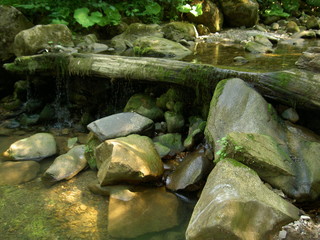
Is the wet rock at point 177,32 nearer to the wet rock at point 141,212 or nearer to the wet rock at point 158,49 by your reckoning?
the wet rock at point 158,49

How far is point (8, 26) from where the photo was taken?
323 inches

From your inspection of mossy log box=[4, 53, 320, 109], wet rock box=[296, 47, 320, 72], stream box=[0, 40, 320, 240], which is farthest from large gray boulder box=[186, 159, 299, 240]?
wet rock box=[296, 47, 320, 72]

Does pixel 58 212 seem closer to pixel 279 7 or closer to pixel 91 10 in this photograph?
pixel 91 10

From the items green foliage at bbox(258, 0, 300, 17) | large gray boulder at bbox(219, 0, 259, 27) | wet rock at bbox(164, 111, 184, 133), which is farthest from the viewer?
green foliage at bbox(258, 0, 300, 17)

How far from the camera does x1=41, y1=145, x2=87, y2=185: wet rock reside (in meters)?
4.04

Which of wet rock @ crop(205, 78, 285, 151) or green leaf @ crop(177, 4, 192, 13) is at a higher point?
green leaf @ crop(177, 4, 192, 13)

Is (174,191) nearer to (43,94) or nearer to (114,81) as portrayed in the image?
(114,81)

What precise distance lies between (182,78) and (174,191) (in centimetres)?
188

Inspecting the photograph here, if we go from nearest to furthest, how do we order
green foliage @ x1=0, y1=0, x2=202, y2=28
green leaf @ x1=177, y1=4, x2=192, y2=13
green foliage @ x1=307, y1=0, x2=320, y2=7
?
green foliage @ x1=0, y1=0, x2=202, y2=28 < green leaf @ x1=177, y1=4, x2=192, y2=13 < green foliage @ x1=307, y1=0, x2=320, y2=7

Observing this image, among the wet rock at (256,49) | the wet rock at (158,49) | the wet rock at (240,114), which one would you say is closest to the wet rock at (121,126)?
the wet rock at (240,114)

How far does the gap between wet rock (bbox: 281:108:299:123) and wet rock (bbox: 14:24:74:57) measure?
5.96m

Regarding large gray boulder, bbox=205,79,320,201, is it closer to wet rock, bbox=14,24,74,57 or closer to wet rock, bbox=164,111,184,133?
wet rock, bbox=164,111,184,133

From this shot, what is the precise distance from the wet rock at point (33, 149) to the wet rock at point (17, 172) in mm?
151

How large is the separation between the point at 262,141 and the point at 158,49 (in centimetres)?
454
